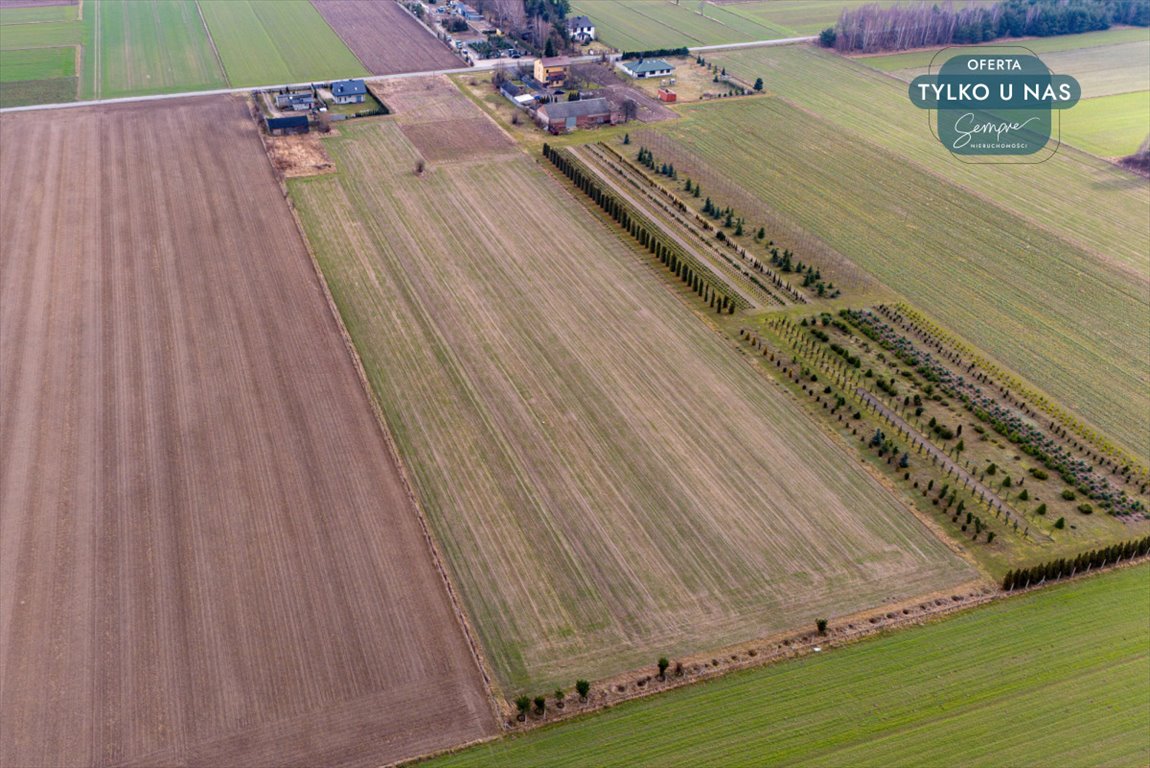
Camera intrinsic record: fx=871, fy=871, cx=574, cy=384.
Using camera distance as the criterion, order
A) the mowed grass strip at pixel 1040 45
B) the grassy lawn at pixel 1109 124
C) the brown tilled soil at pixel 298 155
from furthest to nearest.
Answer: the mowed grass strip at pixel 1040 45 → the grassy lawn at pixel 1109 124 → the brown tilled soil at pixel 298 155

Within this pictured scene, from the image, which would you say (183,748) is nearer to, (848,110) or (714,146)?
(714,146)

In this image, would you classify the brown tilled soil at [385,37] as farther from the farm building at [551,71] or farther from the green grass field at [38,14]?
the green grass field at [38,14]

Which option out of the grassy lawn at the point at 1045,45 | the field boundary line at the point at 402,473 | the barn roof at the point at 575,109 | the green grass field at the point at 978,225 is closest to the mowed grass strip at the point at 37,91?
the field boundary line at the point at 402,473

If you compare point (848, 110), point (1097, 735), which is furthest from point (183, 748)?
point (848, 110)

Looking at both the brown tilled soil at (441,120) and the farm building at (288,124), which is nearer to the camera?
the brown tilled soil at (441,120)

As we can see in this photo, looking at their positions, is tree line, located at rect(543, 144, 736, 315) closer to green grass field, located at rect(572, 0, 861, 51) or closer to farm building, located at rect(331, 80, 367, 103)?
farm building, located at rect(331, 80, 367, 103)
